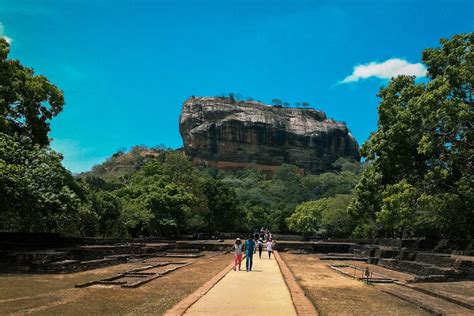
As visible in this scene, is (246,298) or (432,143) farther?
(432,143)

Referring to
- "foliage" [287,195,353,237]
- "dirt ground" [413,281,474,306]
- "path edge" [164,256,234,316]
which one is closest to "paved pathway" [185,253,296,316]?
"path edge" [164,256,234,316]

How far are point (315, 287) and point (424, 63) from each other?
1357cm

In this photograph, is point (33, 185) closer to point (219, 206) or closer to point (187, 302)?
point (187, 302)

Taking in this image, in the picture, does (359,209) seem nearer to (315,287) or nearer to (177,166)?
(315,287)

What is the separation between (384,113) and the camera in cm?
2205

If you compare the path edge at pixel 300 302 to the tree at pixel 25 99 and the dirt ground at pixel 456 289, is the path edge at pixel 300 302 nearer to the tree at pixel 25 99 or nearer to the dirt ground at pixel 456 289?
the dirt ground at pixel 456 289

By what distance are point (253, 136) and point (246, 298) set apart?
126 meters

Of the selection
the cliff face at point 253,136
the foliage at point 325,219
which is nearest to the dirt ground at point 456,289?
the foliage at point 325,219

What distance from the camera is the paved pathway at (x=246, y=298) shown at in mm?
8438

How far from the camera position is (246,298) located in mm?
9992

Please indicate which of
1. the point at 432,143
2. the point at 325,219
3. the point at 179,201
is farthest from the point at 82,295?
the point at 325,219

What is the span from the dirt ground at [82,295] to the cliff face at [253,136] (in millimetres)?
119758

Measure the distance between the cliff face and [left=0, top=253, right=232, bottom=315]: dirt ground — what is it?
120 metres

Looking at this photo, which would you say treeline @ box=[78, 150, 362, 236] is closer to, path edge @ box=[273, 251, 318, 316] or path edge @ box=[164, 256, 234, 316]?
path edge @ box=[164, 256, 234, 316]
